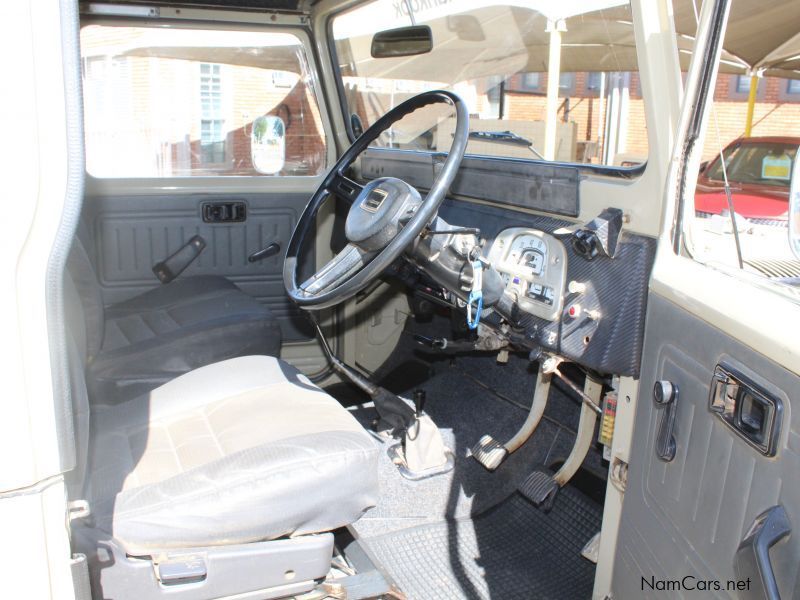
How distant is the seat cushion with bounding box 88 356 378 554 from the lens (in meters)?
1.44

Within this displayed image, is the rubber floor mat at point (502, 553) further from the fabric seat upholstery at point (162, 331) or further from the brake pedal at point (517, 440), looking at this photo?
the fabric seat upholstery at point (162, 331)

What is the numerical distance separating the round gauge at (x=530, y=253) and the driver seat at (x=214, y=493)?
58 centimetres

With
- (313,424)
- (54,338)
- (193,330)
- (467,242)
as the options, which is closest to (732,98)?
(467,242)

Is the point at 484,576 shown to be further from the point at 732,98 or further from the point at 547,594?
the point at 732,98

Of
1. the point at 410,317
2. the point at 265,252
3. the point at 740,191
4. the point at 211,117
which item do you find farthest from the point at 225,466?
the point at 211,117

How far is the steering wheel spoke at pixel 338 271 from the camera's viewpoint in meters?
1.84

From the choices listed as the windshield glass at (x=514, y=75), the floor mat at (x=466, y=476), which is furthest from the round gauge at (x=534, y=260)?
the floor mat at (x=466, y=476)

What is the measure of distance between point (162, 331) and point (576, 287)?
1.54 metres

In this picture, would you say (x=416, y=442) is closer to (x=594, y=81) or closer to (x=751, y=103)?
(x=594, y=81)

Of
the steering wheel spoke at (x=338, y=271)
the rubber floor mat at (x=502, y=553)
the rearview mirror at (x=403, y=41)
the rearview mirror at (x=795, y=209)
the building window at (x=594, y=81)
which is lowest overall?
the rubber floor mat at (x=502, y=553)

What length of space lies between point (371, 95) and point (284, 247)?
74cm

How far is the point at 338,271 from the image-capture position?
1877mm

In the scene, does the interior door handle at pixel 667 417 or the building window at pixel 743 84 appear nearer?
the interior door handle at pixel 667 417

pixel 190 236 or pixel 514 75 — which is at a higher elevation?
pixel 514 75
